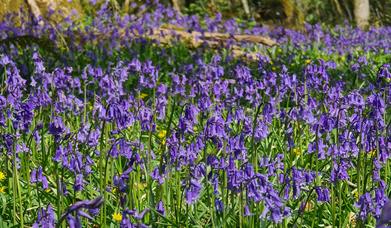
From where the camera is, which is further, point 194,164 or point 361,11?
point 361,11

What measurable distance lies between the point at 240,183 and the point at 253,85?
2.33 meters

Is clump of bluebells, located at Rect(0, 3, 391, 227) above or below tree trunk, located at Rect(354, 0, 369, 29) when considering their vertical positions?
above

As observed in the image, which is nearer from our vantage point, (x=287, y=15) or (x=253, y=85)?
(x=253, y=85)

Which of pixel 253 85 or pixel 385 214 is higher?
pixel 385 214

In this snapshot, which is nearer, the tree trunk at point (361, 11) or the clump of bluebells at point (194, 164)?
the clump of bluebells at point (194, 164)

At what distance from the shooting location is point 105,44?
8.96 meters

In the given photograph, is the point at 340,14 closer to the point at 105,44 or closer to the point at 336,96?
the point at 105,44

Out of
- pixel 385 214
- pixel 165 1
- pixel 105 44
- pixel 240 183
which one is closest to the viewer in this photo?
pixel 385 214

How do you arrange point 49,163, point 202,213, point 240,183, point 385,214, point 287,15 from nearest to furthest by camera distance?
point 385,214, point 240,183, point 202,213, point 49,163, point 287,15

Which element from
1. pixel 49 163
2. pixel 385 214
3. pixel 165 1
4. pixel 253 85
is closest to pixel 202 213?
pixel 49 163

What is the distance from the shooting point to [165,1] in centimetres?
1916

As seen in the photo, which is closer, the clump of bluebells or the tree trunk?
the clump of bluebells

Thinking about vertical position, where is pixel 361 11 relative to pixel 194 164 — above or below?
below

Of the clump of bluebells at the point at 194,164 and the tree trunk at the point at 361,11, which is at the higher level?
the clump of bluebells at the point at 194,164
